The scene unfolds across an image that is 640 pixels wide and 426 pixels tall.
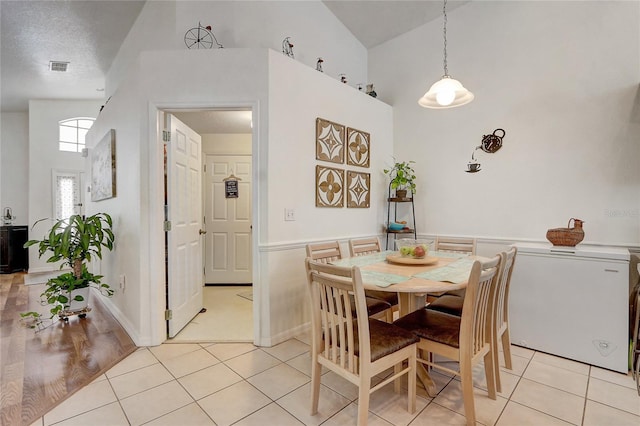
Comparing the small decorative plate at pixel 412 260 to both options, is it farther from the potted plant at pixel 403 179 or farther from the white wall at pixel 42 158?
the white wall at pixel 42 158

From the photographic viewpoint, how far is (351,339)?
1.50 metres

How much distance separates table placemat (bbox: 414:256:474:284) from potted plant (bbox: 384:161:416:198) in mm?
1605

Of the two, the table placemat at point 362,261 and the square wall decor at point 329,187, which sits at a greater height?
the square wall decor at point 329,187

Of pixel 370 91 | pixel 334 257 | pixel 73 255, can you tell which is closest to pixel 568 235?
pixel 334 257

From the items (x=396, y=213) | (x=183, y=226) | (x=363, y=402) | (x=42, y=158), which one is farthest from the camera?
(x=42, y=158)

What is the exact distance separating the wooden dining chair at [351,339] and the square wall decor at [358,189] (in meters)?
1.87

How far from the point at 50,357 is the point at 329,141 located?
309cm

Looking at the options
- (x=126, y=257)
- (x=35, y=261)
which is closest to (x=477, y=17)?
(x=126, y=257)

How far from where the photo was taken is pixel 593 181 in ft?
8.57

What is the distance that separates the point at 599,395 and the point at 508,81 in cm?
275

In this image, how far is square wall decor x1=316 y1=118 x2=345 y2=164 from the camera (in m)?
3.10

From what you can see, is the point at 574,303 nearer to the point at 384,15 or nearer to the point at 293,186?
the point at 293,186

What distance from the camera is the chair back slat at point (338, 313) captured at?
56.7 inches

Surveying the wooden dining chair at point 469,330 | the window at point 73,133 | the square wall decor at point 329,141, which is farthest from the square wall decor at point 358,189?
the window at point 73,133
